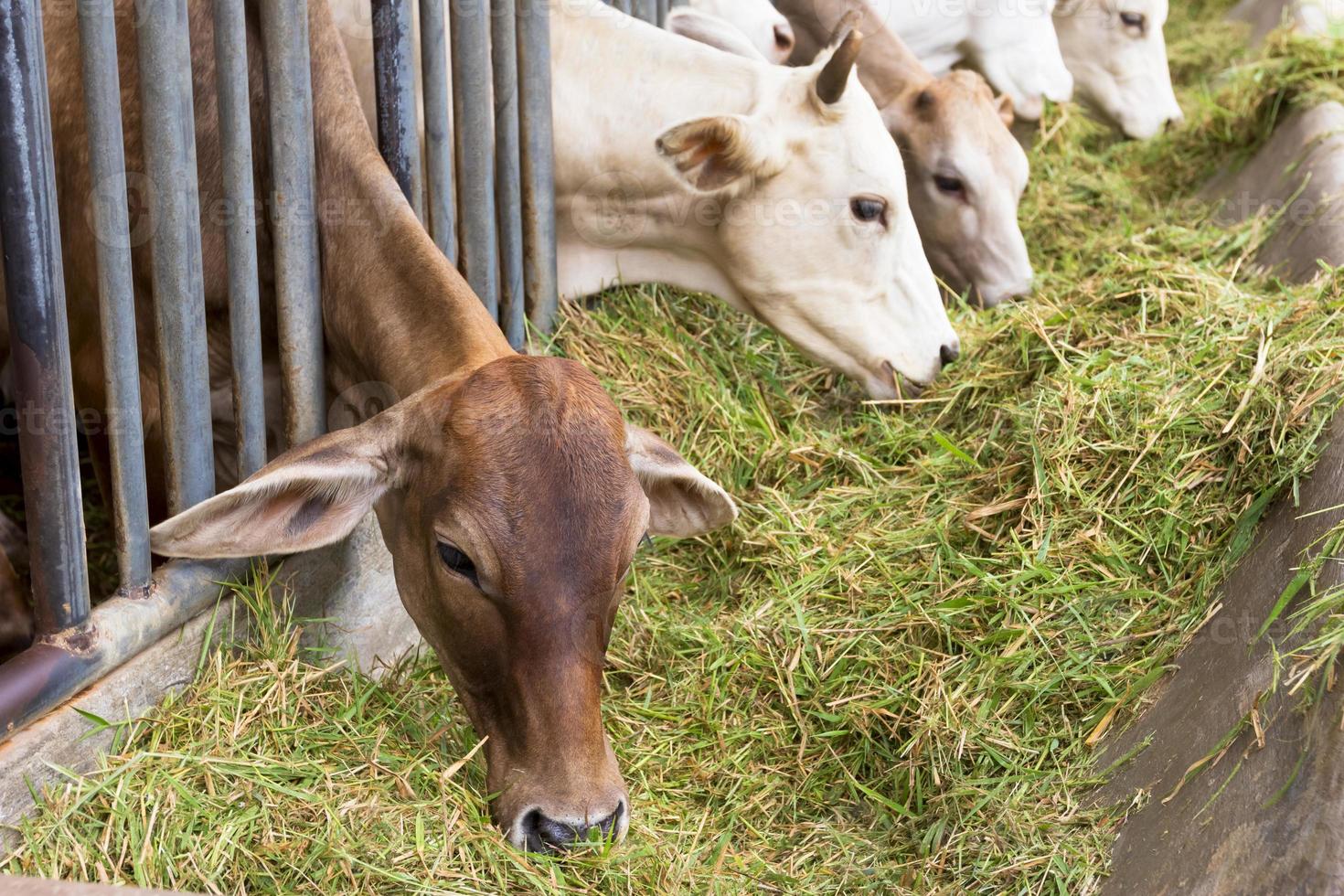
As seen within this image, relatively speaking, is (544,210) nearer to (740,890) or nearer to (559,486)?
(559,486)

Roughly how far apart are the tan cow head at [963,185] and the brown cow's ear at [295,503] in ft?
11.9

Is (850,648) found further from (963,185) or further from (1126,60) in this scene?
(1126,60)

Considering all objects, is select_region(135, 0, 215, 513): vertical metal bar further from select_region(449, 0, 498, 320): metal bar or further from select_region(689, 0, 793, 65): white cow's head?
select_region(689, 0, 793, 65): white cow's head

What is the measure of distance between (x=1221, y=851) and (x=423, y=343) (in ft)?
6.64

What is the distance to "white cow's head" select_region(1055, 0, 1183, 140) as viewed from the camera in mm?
8500

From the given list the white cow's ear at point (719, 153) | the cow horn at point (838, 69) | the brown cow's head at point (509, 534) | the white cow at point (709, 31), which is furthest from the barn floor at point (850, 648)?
the white cow at point (709, 31)

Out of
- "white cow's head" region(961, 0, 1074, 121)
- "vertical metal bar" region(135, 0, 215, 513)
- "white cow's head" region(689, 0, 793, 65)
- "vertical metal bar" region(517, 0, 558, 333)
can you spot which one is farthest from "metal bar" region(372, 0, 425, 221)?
"white cow's head" region(961, 0, 1074, 121)

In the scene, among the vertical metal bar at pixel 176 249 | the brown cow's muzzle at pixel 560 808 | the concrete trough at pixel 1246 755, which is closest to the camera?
the concrete trough at pixel 1246 755

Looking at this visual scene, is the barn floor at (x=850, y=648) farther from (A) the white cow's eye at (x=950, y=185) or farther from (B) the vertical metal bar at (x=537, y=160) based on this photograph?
(A) the white cow's eye at (x=950, y=185)

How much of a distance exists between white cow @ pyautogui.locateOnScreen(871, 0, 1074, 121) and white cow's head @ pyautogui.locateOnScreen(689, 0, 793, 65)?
1392 mm

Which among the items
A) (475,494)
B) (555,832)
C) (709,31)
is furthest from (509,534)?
(709,31)

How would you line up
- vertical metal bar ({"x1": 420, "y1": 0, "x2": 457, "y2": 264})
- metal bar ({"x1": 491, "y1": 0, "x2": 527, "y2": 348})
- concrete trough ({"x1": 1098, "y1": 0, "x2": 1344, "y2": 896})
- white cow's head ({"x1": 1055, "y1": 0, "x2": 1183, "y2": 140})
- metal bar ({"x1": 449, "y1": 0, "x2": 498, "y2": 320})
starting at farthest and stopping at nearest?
white cow's head ({"x1": 1055, "y1": 0, "x2": 1183, "y2": 140}) < metal bar ({"x1": 491, "y1": 0, "x2": 527, "y2": 348}) < metal bar ({"x1": 449, "y1": 0, "x2": 498, "y2": 320}) < vertical metal bar ({"x1": 420, "y1": 0, "x2": 457, "y2": 264}) < concrete trough ({"x1": 1098, "y1": 0, "x2": 1344, "y2": 896})

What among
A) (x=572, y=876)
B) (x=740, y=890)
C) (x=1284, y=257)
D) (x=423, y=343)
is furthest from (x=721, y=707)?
(x=1284, y=257)

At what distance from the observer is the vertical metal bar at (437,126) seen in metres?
4.26
